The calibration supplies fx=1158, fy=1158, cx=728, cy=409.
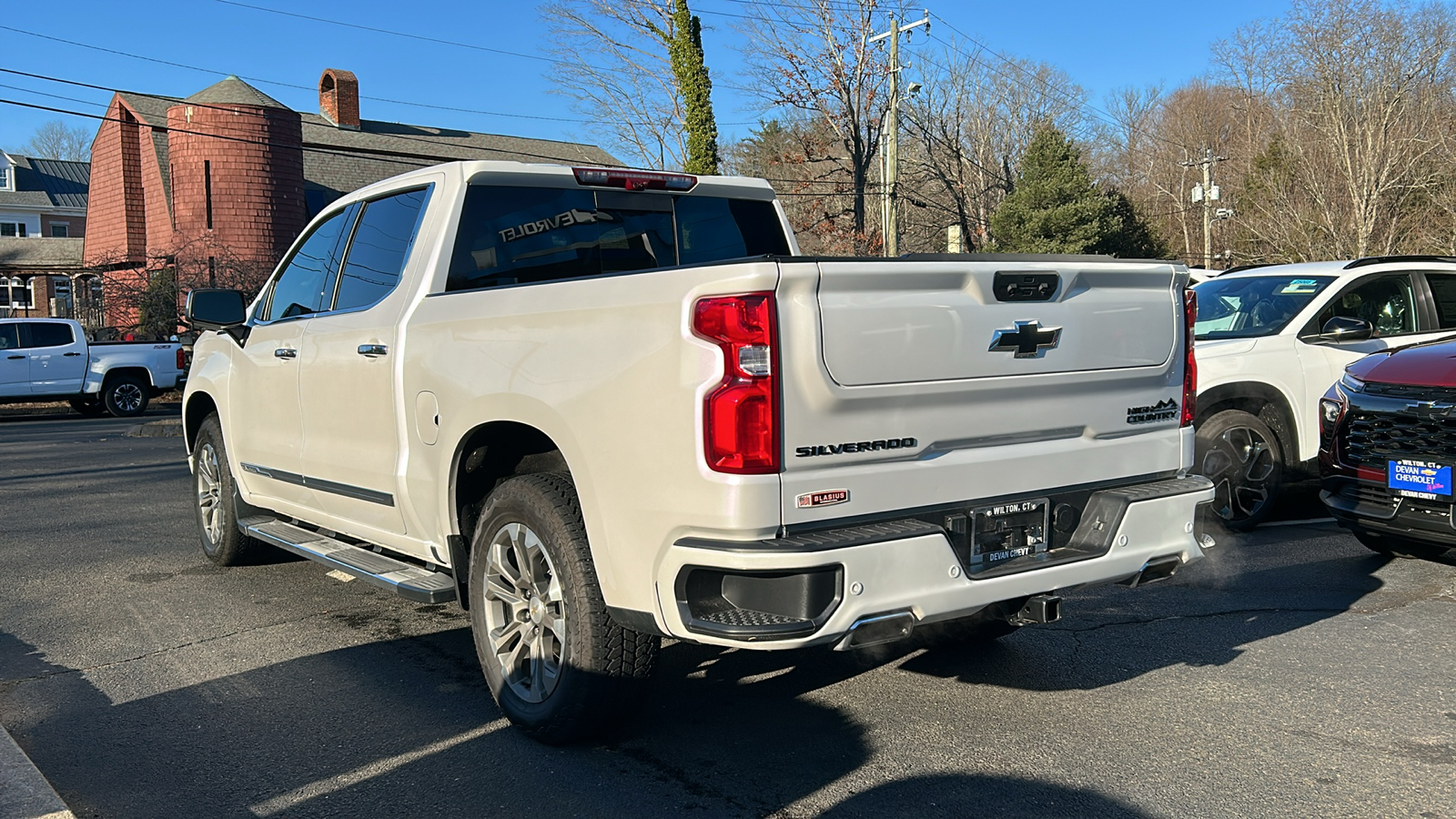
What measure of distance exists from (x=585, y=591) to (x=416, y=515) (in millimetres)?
1252

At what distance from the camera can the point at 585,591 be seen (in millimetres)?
3719

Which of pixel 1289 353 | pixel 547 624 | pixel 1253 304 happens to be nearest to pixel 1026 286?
pixel 547 624

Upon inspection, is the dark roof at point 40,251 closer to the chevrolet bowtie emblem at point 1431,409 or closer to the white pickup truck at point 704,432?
the white pickup truck at point 704,432

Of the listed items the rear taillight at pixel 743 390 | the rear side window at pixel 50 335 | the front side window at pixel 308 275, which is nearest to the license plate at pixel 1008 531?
the rear taillight at pixel 743 390

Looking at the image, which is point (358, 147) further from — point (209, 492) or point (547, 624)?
point (547, 624)

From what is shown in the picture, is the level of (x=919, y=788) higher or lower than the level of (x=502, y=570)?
lower

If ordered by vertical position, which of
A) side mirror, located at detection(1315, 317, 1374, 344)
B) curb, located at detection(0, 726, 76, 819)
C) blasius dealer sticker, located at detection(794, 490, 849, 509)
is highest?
side mirror, located at detection(1315, 317, 1374, 344)

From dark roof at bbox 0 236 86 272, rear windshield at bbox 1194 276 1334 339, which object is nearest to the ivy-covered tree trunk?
rear windshield at bbox 1194 276 1334 339

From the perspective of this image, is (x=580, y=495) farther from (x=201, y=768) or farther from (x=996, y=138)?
(x=996, y=138)

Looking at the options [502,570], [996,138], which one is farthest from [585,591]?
[996,138]

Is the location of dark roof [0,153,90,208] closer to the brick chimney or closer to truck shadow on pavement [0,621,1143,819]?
the brick chimney

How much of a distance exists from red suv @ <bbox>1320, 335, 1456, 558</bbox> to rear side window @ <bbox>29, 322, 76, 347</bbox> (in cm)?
2106

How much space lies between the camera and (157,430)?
17.5 metres

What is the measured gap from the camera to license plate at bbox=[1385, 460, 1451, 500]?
228 inches
